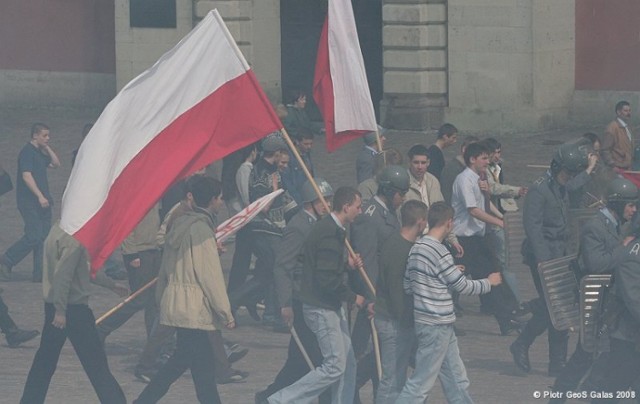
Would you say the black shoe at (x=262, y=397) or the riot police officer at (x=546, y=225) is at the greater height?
the riot police officer at (x=546, y=225)

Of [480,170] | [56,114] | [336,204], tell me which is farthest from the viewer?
[56,114]

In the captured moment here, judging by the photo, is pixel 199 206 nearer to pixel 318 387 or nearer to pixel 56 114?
pixel 318 387

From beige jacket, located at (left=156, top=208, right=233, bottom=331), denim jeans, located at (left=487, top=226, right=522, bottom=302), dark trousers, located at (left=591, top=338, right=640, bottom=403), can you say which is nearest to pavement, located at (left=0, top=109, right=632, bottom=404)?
denim jeans, located at (left=487, top=226, right=522, bottom=302)

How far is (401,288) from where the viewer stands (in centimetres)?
1114

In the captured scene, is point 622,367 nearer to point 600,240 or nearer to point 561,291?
point 600,240

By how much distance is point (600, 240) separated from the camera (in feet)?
38.1

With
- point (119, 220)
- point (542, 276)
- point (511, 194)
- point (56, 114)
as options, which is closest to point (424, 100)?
point (56, 114)

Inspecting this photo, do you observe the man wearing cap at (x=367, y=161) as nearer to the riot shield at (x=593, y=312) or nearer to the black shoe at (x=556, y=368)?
the black shoe at (x=556, y=368)

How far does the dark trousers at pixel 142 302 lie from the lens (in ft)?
43.7

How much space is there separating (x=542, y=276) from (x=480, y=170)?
265 centimetres

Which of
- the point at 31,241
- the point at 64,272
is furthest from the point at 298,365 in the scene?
the point at 31,241

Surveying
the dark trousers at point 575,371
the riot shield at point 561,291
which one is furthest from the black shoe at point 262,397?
the riot shield at point 561,291

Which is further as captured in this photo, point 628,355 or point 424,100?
point 424,100

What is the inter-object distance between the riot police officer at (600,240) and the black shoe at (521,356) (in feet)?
4.38
